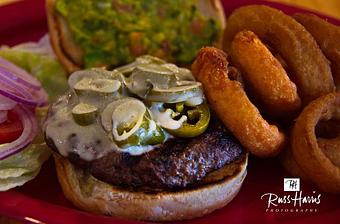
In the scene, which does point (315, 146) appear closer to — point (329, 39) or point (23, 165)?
point (329, 39)

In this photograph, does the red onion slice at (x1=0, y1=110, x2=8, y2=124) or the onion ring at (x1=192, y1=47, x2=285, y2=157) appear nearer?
the onion ring at (x1=192, y1=47, x2=285, y2=157)

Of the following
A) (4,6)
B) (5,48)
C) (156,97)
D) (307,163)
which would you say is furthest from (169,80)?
(4,6)

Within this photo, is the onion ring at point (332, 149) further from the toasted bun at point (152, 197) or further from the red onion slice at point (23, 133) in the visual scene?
the red onion slice at point (23, 133)

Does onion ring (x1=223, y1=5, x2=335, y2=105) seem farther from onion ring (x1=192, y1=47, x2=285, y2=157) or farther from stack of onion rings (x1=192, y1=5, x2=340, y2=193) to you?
onion ring (x1=192, y1=47, x2=285, y2=157)

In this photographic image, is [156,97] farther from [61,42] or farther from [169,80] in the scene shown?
[61,42]

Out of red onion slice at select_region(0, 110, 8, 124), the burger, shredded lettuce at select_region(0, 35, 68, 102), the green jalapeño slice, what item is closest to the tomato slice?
red onion slice at select_region(0, 110, 8, 124)

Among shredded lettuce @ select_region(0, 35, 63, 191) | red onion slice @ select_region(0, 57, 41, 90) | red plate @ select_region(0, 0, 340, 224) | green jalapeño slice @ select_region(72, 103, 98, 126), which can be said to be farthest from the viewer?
red onion slice @ select_region(0, 57, 41, 90)
